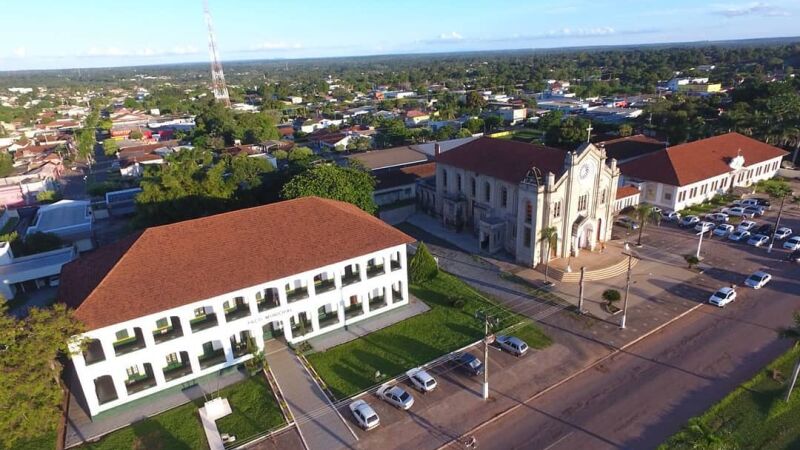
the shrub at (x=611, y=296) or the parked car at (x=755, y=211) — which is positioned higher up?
the shrub at (x=611, y=296)

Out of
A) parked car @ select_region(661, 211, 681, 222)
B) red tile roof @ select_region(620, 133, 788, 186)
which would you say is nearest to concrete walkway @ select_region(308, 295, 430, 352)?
parked car @ select_region(661, 211, 681, 222)

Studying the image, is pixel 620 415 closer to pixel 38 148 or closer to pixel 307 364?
pixel 307 364

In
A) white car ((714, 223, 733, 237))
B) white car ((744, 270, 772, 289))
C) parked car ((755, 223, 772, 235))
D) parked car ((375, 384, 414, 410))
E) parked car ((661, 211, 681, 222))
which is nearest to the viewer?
parked car ((375, 384, 414, 410))

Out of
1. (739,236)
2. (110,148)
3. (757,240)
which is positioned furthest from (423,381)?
(110,148)

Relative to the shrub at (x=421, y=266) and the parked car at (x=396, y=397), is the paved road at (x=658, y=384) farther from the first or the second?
the shrub at (x=421, y=266)

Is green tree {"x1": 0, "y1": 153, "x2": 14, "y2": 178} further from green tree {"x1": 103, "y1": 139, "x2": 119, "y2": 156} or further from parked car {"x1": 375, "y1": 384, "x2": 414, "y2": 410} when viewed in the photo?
parked car {"x1": 375, "y1": 384, "x2": 414, "y2": 410}

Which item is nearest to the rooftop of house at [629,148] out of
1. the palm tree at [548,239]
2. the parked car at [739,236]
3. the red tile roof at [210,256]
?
→ the parked car at [739,236]
